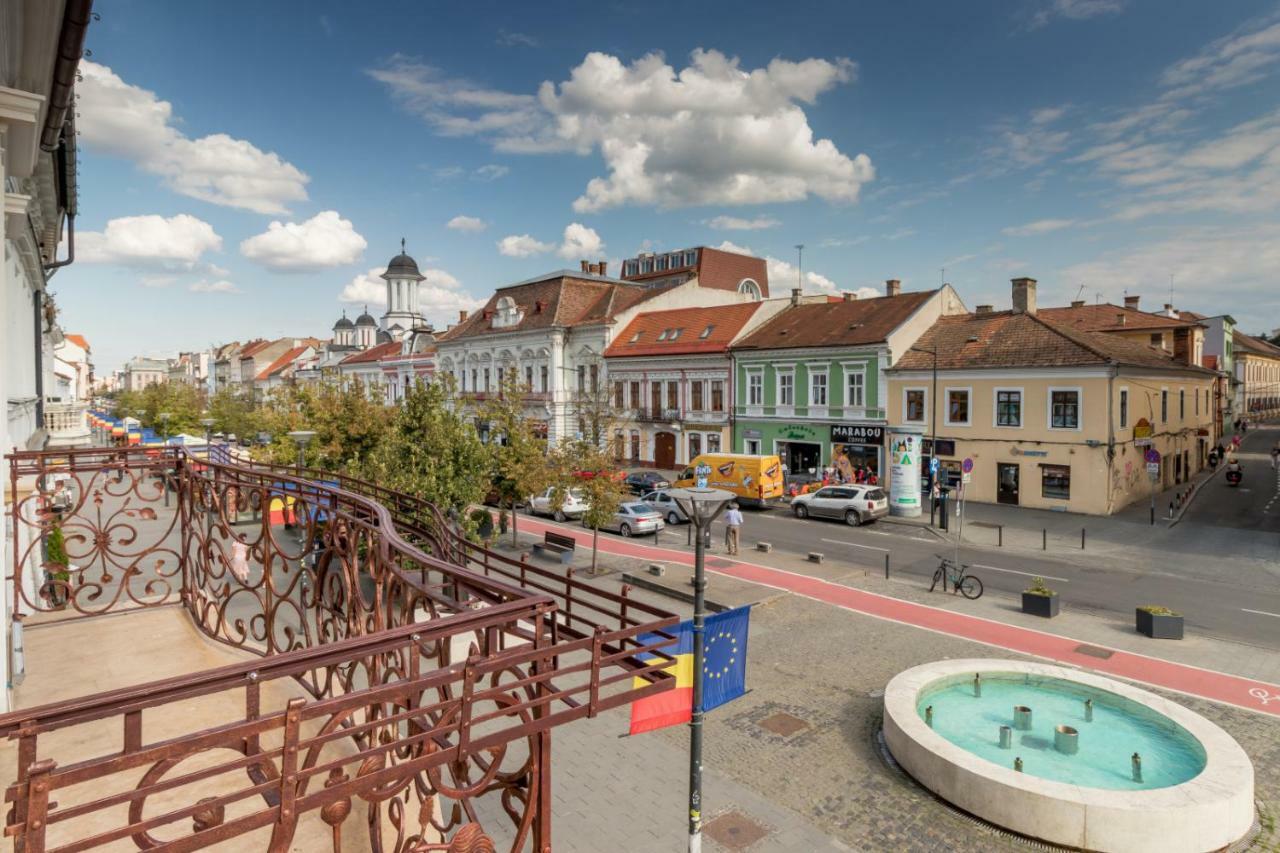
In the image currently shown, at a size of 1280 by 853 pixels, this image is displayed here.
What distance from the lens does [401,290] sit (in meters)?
80.0

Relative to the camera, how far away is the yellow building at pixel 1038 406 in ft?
93.4

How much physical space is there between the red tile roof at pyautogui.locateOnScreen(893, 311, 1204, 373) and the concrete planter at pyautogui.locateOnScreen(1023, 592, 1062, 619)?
15234 mm

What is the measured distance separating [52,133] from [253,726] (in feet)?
22.0

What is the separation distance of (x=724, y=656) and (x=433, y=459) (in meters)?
12.4

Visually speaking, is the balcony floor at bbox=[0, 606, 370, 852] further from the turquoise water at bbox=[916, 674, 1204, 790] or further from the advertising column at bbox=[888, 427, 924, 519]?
the advertising column at bbox=[888, 427, 924, 519]

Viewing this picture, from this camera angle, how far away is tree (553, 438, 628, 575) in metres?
21.6

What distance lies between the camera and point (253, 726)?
9.69 feet

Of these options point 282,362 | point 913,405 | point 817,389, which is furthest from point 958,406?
point 282,362

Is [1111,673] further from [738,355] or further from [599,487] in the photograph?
[738,355]

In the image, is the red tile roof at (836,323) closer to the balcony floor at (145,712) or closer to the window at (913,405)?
the window at (913,405)

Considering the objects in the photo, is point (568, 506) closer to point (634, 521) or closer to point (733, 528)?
point (634, 521)

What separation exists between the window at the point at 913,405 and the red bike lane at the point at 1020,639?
1490 centimetres

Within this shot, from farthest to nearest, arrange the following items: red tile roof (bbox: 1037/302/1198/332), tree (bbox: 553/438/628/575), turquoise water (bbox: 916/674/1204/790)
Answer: red tile roof (bbox: 1037/302/1198/332), tree (bbox: 553/438/628/575), turquoise water (bbox: 916/674/1204/790)

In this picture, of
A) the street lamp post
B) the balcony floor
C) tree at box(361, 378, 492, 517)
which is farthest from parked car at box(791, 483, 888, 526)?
the balcony floor
